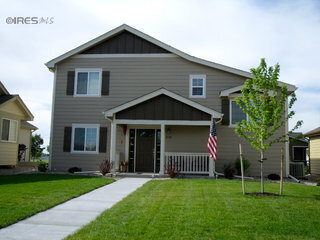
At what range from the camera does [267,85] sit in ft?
32.7

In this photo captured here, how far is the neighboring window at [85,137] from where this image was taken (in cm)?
1675

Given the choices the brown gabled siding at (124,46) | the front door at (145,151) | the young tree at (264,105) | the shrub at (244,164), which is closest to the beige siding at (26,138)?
the brown gabled siding at (124,46)

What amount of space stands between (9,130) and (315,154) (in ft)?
62.4

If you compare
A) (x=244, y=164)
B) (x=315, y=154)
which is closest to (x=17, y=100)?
(x=244, y=164)

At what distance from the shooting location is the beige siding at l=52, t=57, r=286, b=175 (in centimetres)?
1633

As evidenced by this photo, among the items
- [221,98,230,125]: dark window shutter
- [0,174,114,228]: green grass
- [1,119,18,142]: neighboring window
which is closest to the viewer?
[0,174,114,228]: green grass

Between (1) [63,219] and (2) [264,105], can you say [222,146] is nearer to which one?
(2) [264,105]

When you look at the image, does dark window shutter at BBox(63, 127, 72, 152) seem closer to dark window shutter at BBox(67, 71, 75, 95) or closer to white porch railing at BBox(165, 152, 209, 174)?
dark window shutter at BBox(67, 71, 75, 95)

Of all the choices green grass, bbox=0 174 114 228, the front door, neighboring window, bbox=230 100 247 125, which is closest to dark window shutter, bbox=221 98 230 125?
neighboring window, bbox=230 100 247 125

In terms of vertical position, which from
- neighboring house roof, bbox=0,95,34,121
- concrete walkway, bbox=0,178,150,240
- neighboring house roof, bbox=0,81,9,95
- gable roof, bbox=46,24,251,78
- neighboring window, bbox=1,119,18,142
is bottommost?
concrete walkway, bbox=0,178,150,240

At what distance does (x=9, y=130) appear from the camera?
1833 cm

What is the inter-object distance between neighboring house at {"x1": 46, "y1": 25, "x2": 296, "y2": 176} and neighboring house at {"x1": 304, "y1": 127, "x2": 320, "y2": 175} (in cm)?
642

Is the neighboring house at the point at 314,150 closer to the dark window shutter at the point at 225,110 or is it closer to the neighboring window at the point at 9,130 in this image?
the dark window shutter at the point at 225,110

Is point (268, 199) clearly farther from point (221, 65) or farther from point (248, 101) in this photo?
point (221, 65)
